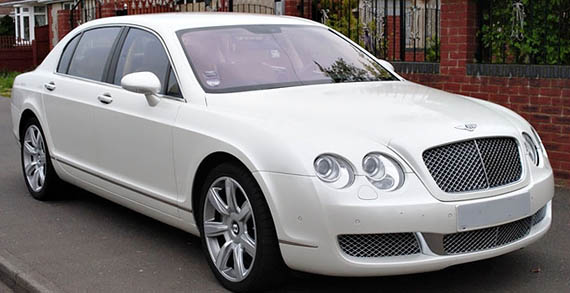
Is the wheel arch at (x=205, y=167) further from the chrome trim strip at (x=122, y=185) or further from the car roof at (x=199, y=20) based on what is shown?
the car roof at (x=199, y=20)

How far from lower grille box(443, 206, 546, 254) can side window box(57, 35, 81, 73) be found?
Answer: 3959 mm

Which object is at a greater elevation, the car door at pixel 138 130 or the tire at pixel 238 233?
the car door at pixel 138 130

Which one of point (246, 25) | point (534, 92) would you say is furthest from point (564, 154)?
point (246, 25)

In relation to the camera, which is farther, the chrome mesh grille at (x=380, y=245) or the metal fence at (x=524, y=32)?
the metal fence at (x=524, y=32)

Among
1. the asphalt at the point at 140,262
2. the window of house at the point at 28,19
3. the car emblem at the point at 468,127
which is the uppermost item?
the window of house at the point at 28,19

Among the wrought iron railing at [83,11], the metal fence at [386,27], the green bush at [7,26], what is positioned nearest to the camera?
the metal fence at [386,27]

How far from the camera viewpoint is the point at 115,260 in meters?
5.62

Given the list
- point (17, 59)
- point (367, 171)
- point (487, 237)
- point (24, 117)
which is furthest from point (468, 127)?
point (17, 59)

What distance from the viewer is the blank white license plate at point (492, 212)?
438cm

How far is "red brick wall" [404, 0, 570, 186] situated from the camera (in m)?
7.79

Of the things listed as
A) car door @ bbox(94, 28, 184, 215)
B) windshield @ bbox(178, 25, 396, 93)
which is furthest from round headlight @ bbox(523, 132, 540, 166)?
car door @ bbox(94, 28, 184, 215)

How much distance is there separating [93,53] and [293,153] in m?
2.92

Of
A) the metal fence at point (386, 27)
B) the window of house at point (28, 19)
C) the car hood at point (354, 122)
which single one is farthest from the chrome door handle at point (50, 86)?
the window of house at point (28, 19)

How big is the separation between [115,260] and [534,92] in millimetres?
4338
